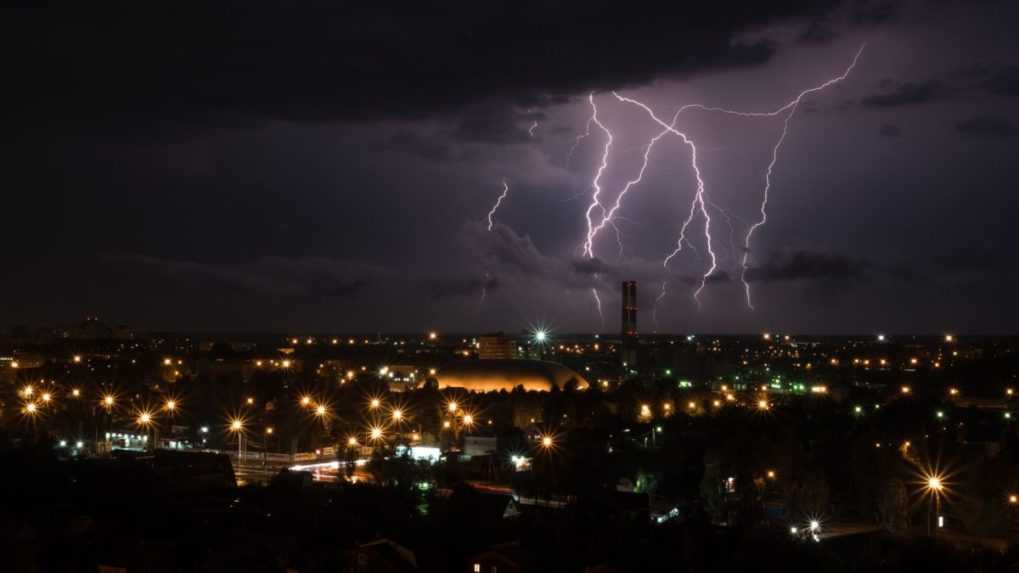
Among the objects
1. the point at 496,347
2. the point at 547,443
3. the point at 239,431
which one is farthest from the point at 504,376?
the point at 496,347

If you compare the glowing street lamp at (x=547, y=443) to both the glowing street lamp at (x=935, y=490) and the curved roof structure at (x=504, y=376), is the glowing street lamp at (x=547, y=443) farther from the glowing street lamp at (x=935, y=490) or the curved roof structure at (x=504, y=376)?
the curved roof structure at (x=504, y=376)

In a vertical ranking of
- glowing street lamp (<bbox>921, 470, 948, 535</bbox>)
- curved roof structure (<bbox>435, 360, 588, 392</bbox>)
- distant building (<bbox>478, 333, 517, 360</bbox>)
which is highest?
distant building (<bbox>478, 333, 517, 360</bbox>)

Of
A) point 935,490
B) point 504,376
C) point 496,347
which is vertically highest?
point 496,347

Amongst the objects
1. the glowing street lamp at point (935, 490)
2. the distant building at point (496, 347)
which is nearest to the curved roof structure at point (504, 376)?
the distant building at point (496, 347)

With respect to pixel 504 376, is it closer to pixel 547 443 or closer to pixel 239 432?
pixel 239 432

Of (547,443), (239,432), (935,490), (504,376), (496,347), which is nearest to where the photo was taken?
(935,490)

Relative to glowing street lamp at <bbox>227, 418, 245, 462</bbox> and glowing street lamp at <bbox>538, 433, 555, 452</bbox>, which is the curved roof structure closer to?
glowing street lamp at <bbox>227, 418, 245, 462</bbox>

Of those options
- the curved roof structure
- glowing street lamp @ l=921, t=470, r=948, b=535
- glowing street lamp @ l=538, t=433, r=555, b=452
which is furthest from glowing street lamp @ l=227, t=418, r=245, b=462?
the curved roof structure

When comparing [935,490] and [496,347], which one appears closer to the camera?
[935,490]

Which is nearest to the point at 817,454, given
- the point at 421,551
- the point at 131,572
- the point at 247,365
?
the point at 421,551
